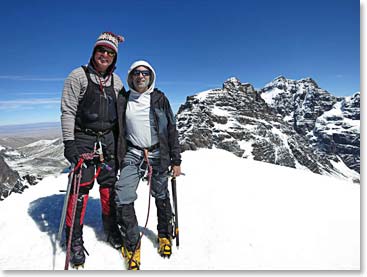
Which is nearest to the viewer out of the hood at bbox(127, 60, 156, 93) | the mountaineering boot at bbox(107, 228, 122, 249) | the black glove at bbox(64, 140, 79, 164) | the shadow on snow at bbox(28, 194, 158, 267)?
the black glove at bbox(64, 140, 79, 164)

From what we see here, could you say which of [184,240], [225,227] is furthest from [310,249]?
[184,240]

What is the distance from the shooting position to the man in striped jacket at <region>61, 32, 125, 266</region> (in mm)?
5102

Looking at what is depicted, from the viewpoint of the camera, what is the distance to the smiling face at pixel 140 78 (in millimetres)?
5344

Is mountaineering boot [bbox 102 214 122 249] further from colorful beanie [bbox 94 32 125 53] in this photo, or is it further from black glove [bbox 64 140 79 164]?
colorful beanie [bbox 94 32 125 53]

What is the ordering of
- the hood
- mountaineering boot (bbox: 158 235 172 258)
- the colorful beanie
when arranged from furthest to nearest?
1. mountaineering boot (bbox: 158 235 172 258)
2. the hood
3. the colorful beanie

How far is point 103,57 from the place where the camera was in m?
5.34

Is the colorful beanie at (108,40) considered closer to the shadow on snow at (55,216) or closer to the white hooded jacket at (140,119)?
the white hooded jacket at (140,119)

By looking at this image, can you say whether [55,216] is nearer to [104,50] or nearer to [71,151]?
[71,151]

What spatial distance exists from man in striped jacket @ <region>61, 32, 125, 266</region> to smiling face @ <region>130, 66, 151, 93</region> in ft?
1.50

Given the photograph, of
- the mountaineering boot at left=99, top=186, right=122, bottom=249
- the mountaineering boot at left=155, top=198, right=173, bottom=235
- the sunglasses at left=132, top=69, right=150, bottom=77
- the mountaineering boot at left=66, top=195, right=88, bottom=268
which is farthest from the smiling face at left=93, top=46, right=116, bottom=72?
the mountaineering boot at left=155, top=198, right=173, bottom=235

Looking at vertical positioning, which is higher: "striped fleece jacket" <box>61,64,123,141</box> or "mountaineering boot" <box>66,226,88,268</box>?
"striped fleece jacket" <box>61,64,123,141</box>

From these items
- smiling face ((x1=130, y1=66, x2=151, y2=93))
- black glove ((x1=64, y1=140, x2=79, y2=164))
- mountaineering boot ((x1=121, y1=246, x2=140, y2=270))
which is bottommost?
mountaineering boot ((x1=121, y1=246, x2=140, y2=270))

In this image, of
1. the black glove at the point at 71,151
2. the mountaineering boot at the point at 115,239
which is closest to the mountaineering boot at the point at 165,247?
the mountaineering boot at the point at 115,239

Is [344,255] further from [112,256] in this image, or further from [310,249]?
[112,256]
